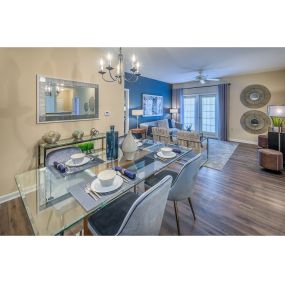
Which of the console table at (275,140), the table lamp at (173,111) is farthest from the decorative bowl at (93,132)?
the table lamp at (173,111)

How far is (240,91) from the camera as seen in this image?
220 inches

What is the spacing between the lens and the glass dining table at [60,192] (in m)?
0.83

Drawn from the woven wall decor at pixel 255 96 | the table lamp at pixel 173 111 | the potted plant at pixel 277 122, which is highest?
the woven wall decor at pixel 255 96

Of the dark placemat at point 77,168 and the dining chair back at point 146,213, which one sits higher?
the dark placemat at point 77,168

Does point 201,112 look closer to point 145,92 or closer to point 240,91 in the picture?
Result: point 240,91

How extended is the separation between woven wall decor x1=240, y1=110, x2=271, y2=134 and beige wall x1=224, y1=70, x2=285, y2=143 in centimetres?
12

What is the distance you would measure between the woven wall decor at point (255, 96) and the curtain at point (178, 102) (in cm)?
241

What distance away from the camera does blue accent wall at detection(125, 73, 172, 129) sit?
17.6 ft

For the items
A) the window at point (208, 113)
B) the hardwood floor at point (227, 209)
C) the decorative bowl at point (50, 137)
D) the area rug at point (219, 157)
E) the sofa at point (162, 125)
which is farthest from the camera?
the window at point (208, 113)

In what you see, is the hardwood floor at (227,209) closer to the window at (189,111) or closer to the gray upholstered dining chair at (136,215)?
the gray upholstered dining chair at (136,215)
